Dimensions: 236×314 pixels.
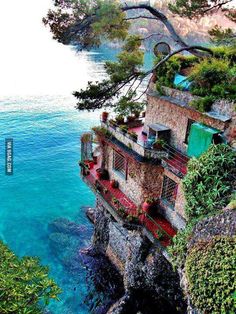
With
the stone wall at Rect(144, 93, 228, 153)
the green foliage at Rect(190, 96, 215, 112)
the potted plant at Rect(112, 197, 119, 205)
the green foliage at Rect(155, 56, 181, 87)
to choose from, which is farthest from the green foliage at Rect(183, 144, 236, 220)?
the green foliage at Rect(155, 56, 181, 87)

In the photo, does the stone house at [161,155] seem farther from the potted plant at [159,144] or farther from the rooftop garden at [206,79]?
the rooftop garden at [206,79]

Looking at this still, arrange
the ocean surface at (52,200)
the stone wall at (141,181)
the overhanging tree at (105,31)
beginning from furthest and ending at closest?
the ocean surface at (52,200) → the stone wall at (141,181) → the overhanging tree at (105,31)

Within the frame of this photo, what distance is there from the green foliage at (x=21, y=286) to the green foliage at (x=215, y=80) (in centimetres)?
1378

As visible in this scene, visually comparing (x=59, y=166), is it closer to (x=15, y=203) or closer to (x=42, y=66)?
(x=15, y=203)

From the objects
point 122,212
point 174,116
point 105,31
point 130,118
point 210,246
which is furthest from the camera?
point 130,118

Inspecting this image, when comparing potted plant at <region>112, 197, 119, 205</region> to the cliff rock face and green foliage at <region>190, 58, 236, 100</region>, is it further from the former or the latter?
green foliage at <region>190, 58, 236, 100</region>

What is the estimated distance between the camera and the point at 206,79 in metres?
17.8

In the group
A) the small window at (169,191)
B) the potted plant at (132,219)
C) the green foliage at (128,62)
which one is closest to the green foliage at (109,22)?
the green foliage at (128,62)

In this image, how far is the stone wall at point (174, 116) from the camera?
1797cm

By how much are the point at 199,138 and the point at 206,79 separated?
386cm

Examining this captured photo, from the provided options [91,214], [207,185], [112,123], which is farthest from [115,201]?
[91,214]

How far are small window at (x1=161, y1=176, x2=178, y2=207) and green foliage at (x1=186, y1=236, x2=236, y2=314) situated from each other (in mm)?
7982

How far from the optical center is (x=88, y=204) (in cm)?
3981

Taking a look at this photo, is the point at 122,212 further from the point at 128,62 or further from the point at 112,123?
the point at 128,62
